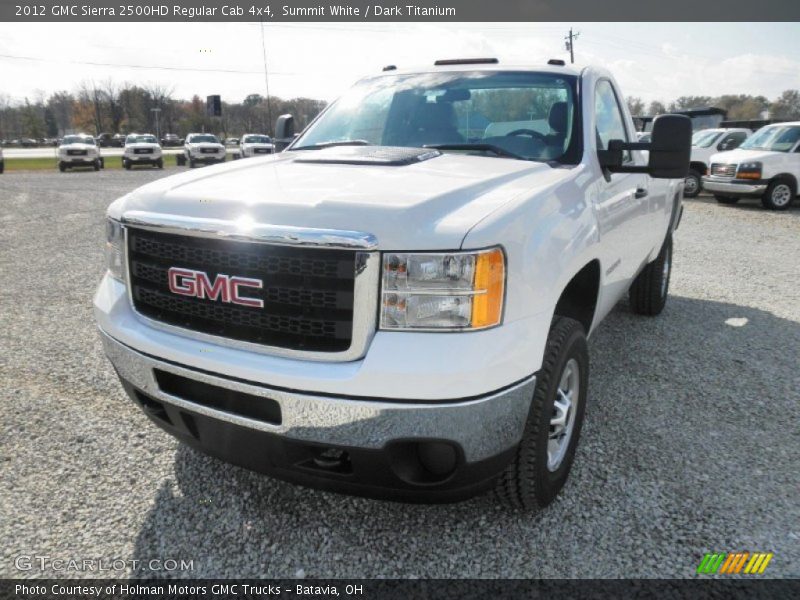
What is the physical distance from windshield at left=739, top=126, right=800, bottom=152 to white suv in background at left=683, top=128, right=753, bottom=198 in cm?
143

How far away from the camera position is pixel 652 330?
16.5 feet

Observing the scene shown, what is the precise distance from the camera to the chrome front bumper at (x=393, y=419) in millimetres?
1881

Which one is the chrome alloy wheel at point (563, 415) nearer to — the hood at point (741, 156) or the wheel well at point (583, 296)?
the wheel well at point (583, 296)

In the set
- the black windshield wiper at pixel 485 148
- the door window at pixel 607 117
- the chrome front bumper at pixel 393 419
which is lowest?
the chrome front bumper at pixel 393 419

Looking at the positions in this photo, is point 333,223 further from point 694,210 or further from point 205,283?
point 694,210

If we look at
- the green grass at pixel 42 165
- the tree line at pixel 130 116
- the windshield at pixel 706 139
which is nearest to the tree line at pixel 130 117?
the tree line at pixel 130 116

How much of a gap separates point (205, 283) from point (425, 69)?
2312 millimetres

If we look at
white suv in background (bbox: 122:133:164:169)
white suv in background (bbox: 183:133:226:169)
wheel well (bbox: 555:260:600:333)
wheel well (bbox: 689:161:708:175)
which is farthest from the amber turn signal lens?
white suv in background (bbox: 122:133:164:169)

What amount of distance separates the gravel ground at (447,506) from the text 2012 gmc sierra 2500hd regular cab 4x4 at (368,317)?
28cm

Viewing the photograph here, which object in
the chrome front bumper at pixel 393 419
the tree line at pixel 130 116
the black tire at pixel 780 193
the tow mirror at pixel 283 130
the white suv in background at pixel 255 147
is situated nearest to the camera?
the chrome front bumper at pixel 393 419

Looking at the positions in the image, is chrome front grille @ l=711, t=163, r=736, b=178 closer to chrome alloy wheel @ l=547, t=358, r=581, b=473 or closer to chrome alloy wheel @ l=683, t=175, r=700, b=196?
chrome alloy wheel @ l=683, t=175, r=700, b=196

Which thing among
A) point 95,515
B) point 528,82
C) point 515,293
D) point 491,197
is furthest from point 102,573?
point 528,82

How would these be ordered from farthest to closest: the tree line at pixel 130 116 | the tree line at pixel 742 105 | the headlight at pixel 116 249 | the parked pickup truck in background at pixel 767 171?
the tree line at pixel 130 116 < the tree line at pixel 742 105 < the parked pickup truck in background at pixel 767 171 < the headlight at pixel 116 249

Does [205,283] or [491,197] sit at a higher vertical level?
[491,197]
